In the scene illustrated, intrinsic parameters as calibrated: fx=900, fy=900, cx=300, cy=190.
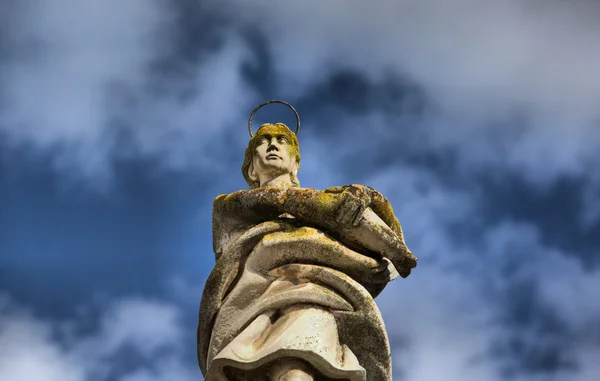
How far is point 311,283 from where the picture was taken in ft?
22.3

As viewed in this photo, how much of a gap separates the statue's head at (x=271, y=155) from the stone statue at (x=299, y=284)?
1.72ft

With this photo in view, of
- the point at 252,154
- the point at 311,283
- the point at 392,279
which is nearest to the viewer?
the point at 311,283

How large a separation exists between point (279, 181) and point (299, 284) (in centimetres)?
155

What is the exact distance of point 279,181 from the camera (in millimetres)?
8133

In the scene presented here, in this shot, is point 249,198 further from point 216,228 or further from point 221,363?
point 221,363

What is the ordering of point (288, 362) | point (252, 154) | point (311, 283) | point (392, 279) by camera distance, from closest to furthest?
point (288, 362) → point (311, 283) → point (392, 279) → point (252, 154)

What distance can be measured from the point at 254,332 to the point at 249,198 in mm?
1311

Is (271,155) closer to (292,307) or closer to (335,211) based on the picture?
(335,211)

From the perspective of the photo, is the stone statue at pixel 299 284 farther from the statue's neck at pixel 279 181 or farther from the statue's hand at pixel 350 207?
the statue's neck at pixel 279 181

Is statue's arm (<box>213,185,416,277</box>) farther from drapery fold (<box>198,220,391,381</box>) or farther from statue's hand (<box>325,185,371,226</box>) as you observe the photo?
drapery fold (<box>198,220,391,381</box>)

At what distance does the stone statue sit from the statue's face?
51cm

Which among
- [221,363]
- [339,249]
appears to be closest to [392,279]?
[339,249]

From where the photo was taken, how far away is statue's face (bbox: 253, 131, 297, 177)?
26.9 ft

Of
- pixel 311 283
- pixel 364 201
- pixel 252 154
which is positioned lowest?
pixel 311 283
